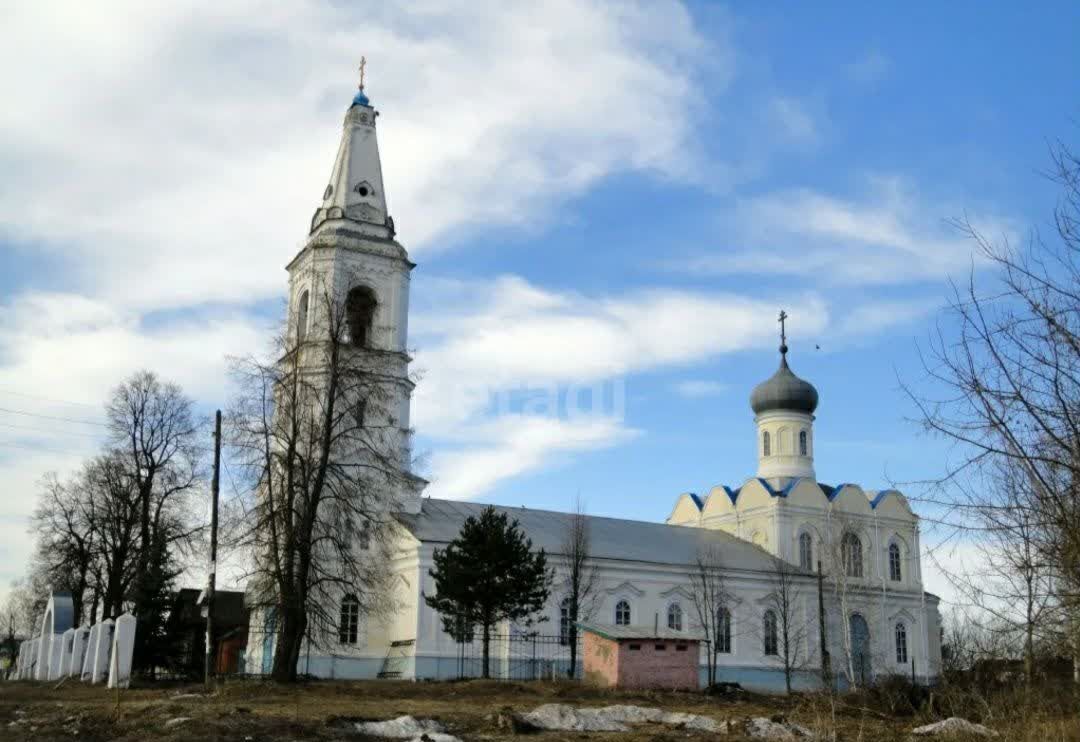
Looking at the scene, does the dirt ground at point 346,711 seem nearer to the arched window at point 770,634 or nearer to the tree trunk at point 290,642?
the tree trunk at point 290,642

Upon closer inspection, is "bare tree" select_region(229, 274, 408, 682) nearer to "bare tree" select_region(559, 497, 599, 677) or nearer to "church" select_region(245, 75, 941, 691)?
"church" select_region(245, 75, 941, 691)

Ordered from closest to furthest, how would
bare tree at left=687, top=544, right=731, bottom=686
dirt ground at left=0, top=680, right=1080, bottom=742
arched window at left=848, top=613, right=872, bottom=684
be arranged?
dirt ground at left=0, top=680, right=1080, bottom=742 < bare tree at left=687, top=544, right=731, bottom=686 < arched window at left=848, top=613, right=872, bottom=684

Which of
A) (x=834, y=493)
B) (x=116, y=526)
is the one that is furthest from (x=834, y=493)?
(x=116, y=526)

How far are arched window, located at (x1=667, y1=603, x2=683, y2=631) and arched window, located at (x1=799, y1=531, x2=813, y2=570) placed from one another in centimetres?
783

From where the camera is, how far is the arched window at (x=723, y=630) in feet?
143

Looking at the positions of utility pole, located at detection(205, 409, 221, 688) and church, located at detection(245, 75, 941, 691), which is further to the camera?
church, located at detection(245, 75, 941, 691)

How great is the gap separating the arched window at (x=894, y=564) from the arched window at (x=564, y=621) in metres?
18.0

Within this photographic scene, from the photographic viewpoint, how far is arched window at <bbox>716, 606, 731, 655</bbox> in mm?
43469

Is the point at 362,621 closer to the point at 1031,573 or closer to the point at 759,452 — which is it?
the point at 759,452


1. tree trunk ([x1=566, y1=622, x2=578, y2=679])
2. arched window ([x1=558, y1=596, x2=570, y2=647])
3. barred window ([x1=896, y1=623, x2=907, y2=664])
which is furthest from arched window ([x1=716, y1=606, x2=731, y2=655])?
barred window ([x1=896, y1=623, x2=907, y2=664])

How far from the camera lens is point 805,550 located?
48.8 metres

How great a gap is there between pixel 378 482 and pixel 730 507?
74.0ft

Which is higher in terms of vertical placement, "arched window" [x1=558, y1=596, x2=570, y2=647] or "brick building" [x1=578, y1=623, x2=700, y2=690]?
"arched window" [x1=558, y1=596, x2=570, y2=647]

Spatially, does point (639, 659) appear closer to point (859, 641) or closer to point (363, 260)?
point (363, 260)
